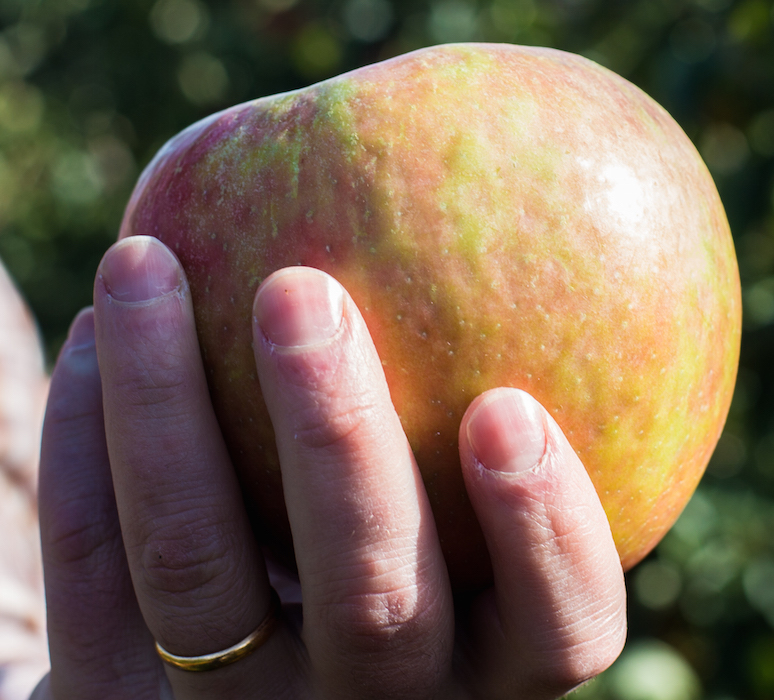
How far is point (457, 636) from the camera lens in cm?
81

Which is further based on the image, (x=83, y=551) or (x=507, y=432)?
(x=83, y=551)

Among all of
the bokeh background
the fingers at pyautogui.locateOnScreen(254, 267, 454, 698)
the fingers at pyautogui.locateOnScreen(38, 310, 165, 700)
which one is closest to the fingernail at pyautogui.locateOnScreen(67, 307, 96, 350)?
the fingers at pyautogui.locateOnScreen(38, 310, 165, 700)

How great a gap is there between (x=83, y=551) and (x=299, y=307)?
443mm

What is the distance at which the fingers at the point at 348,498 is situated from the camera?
24.1 inches

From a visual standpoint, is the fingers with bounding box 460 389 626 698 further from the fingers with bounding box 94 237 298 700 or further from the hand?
the fingers with bounding box 94 237 298 700

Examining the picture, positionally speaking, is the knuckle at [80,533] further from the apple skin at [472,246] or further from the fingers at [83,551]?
the apple skin at [472,246]

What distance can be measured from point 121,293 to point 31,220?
335cm

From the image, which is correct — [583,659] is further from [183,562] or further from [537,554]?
[183,562]

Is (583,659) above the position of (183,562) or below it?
below

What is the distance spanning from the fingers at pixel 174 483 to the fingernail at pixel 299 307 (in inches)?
3.8

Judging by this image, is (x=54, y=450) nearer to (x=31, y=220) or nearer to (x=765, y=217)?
(x=765, y=217)

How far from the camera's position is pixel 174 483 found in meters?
0.70

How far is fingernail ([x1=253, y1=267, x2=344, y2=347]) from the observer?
602 mm

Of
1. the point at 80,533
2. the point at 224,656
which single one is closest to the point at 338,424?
the point at 224,656
